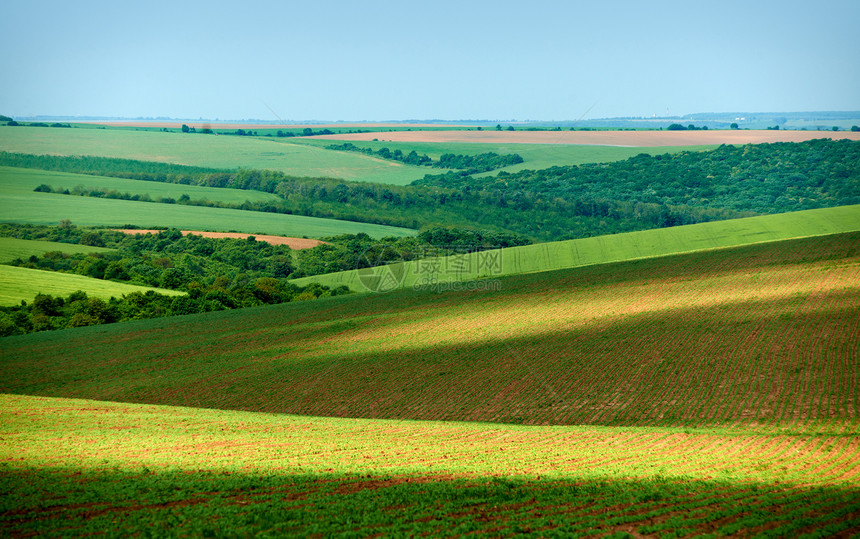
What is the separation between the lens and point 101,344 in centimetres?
3794

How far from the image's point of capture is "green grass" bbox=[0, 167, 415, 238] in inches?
3374

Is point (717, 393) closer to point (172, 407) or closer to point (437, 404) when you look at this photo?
point (437, 404)

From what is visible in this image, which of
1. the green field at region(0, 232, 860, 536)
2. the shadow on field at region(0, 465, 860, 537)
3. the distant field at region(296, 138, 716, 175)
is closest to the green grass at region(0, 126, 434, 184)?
the distant field at region(296, 138, 716, 175)

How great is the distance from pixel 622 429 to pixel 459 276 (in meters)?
35.5

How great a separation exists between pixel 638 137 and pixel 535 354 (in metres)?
139

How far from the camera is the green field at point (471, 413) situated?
456 inches

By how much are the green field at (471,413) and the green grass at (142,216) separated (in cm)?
4536

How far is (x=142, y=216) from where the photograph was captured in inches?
3575

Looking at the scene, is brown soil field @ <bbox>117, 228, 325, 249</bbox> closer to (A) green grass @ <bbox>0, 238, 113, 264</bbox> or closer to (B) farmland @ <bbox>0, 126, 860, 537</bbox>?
(B) farmland @ <bbox>0, 126, 860, 537</bbox>

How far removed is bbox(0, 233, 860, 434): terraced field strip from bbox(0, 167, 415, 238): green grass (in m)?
44.9

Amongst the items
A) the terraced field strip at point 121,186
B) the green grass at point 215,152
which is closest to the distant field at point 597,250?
the terraced field strip at point 121,186

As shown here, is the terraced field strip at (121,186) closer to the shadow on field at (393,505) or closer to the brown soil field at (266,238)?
the brown soil field at (266,238)

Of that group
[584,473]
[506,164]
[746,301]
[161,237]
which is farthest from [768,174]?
[584,473]

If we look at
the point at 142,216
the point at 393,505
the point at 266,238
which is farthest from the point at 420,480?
the point at 142,216
